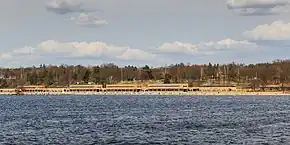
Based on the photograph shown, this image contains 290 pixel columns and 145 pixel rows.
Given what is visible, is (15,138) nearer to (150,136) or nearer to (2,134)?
(2,134)

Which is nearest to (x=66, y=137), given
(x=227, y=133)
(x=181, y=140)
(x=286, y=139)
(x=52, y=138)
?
(x=52, y=138)

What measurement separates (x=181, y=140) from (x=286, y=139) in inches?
443

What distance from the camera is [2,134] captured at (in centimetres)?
7144

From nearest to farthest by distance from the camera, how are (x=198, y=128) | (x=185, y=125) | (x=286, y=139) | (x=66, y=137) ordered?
1. (x=286, y=139)
2. (x=66, y=137)
3. (x=198, y=128)
4. (x=185, y=125)

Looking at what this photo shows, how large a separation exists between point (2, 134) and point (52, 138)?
8.12m

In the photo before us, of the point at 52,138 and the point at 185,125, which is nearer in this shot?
the point at 52,138

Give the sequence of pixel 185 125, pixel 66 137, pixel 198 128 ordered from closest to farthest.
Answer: pixel 66 137, pixel 198 128, pixel 185 125

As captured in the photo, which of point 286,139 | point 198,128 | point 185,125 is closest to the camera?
point 286,139

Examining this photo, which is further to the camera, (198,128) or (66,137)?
(198,128)

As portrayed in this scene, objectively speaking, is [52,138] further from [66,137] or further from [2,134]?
[2,134]

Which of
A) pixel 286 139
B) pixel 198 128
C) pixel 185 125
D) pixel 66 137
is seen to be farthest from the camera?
pixel 185 125

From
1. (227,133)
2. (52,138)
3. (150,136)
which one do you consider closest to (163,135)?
(150,136)

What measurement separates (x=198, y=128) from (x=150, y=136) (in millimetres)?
12605

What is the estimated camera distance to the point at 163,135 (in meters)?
69.2
